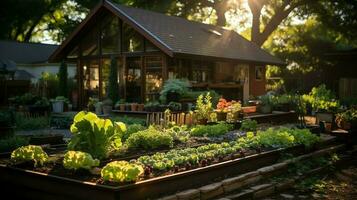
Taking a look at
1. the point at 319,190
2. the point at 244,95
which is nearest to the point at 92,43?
the point at 244,95

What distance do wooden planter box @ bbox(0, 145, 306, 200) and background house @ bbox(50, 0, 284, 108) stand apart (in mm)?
10624

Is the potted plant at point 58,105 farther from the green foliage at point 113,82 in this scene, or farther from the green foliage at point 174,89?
the green foliage at point 174,89

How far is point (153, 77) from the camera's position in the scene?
19.4m

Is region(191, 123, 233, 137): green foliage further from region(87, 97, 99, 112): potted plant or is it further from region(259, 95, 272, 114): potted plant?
region(87, 97, 99, 112): potted plant

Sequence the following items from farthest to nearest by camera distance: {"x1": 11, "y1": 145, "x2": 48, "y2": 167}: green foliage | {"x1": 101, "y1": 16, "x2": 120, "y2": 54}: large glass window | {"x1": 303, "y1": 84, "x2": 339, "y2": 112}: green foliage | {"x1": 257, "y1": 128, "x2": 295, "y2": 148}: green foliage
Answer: {"x1": 101, "y1": 16, "x2": 120, "y2": 54}: large glass window < {"x1": 303, "y1": 84, "x2": 339, "y2": 112}: green foliage < {"x1": 257, "y1": 128, "x2": 295, "y2": 148}: green foliage < {"x1": 11, "y1": 145, "x2": 48, "y2": 167}: green foliage

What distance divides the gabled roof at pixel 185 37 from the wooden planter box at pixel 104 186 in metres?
10.6

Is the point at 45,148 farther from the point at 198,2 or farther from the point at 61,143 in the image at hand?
the point at 198,2

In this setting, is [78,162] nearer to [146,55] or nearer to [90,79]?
[146,55]

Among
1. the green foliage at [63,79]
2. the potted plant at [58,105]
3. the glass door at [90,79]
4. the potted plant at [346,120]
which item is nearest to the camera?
the potted plant at [346,120]

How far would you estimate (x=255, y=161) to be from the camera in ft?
26.7

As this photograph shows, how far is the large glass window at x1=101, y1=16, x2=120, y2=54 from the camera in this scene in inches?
810

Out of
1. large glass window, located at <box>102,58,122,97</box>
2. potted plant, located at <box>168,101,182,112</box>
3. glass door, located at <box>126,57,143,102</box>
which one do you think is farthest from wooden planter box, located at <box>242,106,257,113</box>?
large glass window, located at <box>102,58,122,97</box>

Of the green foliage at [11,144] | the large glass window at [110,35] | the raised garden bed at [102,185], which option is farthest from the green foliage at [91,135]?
the large glass window at [110,35]

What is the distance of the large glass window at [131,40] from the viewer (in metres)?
19.6
